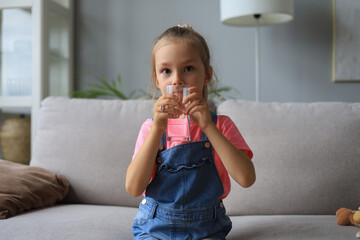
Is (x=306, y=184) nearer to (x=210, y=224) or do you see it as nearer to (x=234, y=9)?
(x=210, y=224)

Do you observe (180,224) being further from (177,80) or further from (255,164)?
(255,164)

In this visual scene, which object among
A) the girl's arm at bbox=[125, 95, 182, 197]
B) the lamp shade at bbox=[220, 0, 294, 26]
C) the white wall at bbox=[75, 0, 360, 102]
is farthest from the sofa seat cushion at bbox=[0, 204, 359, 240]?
the white wall at bbox=[75, 0, 360, 102]

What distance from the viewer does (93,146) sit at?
5.49 feet

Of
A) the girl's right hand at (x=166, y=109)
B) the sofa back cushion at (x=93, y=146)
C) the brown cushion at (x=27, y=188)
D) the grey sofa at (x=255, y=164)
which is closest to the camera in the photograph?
the girl's right hand at (x=166, y=109)

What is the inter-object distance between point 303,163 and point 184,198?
63cm

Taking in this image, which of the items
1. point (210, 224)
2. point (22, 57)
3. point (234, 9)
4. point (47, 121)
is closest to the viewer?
point (210, 224)

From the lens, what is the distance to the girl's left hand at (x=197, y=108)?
104 cm

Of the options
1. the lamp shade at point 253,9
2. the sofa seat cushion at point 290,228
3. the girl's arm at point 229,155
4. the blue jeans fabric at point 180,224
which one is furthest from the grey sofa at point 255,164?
the lamp shade at point 253,9

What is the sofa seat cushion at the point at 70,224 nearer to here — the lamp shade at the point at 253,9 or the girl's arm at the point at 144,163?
the girl's arm at the point at 144,163

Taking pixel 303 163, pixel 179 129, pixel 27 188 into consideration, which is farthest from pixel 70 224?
pixel 303 163

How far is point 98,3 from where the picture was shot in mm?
3170

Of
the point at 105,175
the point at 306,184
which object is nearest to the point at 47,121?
the point at 105,175

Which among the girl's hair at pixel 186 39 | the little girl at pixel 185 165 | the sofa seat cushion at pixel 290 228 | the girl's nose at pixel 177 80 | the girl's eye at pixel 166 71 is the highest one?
the girl's hair at pixel 186 39

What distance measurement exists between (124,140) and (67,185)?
307 millimetres
